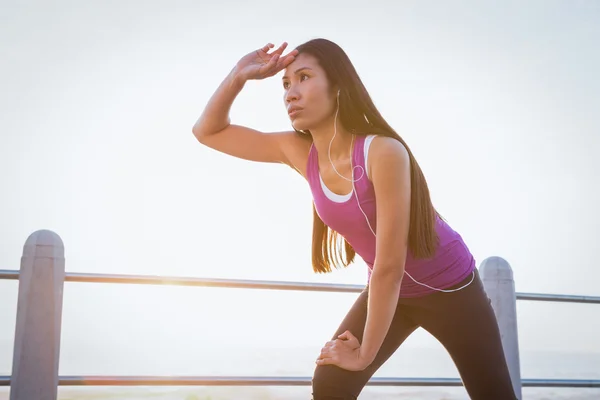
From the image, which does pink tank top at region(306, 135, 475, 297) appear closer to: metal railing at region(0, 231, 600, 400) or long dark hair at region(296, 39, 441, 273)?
long dark hair at region(296, 39, 441, 273)

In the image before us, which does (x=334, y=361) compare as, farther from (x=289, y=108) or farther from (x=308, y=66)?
(x=308, y=66)

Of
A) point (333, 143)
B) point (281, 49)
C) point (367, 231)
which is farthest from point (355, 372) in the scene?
point (281, 49)

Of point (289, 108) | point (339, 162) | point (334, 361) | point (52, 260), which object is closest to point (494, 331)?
point (334, 361)

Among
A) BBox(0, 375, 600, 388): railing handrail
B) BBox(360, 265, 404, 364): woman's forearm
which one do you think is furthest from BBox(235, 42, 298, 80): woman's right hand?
BBox(0, 375, 600, 388): railing handrail

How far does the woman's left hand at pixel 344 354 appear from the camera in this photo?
199 cm

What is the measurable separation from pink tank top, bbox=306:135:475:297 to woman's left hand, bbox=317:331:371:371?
286mm

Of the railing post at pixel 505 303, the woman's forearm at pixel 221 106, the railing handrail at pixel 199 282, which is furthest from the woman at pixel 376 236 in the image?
the railing post at pixel 505 303

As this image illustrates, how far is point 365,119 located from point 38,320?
1.57 meters

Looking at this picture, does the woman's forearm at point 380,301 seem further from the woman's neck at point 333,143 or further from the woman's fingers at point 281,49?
the woman's fingers at point 281,49

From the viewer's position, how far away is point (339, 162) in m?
2.09

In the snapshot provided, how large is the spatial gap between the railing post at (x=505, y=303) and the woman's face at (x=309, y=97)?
71.3 inches

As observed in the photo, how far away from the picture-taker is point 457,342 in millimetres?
2123

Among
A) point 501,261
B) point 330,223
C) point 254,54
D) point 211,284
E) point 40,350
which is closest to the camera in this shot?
point 330,223

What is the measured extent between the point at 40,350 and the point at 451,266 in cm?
167
